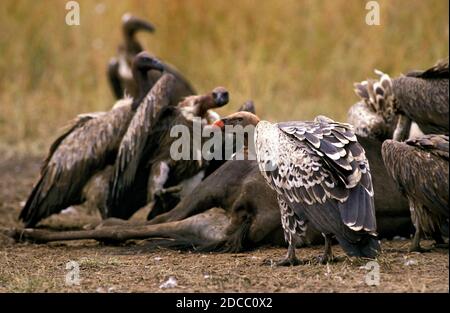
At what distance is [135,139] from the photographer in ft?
30.1

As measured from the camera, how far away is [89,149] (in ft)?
30.7

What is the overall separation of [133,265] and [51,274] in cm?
55

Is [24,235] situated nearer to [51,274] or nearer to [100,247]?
[100,247]

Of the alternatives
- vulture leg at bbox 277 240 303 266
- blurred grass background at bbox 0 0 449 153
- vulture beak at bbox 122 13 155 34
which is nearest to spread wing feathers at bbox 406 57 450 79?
vulture leg at bbox 277 240 303 266

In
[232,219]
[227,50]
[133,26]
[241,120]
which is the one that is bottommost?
[232,219]

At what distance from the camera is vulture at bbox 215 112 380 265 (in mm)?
6227

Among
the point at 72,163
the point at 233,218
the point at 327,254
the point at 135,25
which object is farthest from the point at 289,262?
the point at 135,25

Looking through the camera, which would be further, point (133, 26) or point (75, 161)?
point (133, 26)

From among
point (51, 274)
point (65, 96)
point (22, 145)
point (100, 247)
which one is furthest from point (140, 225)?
point (65, 96)

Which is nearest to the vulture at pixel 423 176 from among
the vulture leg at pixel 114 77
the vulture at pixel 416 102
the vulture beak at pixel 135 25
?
the vulture at pixel 416 102

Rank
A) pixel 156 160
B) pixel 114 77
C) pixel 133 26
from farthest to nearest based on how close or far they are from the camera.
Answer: pixel 133 26 → pixel 114 77 → pixel 156 160

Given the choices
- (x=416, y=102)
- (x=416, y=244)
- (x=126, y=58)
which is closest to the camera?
(x=416, y=244)

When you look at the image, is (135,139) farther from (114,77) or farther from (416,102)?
(114,77)

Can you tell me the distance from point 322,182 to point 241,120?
52.0 inches
